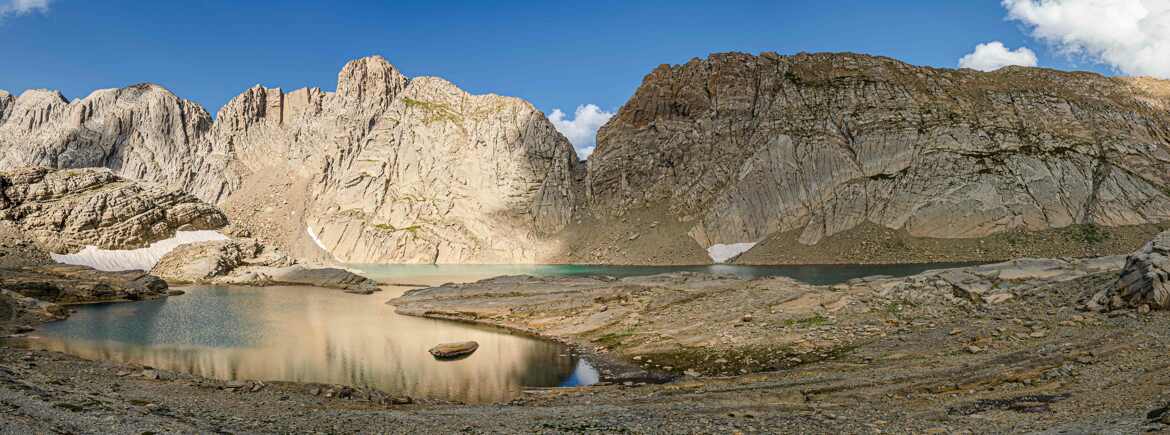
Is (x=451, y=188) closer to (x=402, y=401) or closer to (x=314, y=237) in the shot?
(x=314, y=237)

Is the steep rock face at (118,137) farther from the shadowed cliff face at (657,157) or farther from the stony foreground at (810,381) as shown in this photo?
the stony foreground at (810,381)

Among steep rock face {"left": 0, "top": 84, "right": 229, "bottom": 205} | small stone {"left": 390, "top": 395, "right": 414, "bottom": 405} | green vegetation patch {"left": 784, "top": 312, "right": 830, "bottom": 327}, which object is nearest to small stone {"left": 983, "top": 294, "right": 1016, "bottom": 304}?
green vegetation patch {"left": 784, "top": 312, "right": 830, "bottom": 327}

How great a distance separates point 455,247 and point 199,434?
401 feet

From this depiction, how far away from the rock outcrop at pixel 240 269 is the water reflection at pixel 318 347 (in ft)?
76.7

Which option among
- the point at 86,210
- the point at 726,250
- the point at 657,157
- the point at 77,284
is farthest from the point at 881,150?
the point at 86,210

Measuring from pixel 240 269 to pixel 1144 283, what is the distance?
92836 millimetres

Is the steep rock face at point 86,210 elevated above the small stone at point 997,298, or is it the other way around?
the steep rock face at point 86,210

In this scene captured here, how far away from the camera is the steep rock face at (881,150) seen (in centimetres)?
10762

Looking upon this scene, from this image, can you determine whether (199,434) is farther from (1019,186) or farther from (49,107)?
(49,107)

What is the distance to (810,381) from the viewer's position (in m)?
21.2

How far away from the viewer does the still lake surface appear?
27.1 meters

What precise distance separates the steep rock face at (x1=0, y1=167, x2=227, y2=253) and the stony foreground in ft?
228

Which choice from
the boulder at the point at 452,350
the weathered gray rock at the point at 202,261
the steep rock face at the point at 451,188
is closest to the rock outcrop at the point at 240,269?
the weathered gray rock at the point at 202,261

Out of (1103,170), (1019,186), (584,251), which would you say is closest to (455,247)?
(584,251)
